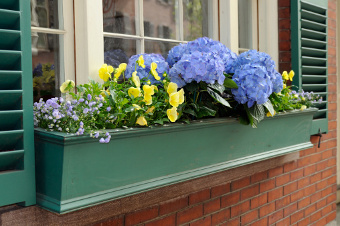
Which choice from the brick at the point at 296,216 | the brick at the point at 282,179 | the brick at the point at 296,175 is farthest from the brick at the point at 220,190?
the brick at the point at 296,216

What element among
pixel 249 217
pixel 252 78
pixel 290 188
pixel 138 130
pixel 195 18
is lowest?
pixel 249 217

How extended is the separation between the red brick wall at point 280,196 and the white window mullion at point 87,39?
679mm

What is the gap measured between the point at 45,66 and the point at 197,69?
2.15 feet

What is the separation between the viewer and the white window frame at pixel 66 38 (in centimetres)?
189

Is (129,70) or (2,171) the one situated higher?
(129,70)

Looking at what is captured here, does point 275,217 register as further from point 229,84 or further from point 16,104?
point 16,104

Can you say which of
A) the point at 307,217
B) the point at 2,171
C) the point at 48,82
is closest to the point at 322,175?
the point at 307,217

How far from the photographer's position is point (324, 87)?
3521 mm

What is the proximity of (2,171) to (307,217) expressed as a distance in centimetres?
277

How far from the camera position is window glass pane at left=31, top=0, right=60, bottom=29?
1831 millimetres

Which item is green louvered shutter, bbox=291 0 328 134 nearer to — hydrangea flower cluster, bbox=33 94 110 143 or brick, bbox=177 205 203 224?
brick, bbox=177 205 203 224

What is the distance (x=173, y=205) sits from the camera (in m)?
2.32

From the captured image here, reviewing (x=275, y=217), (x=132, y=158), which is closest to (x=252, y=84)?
(x=132, y=158)

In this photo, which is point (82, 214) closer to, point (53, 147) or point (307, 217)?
point (53, 147)
